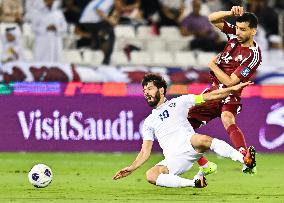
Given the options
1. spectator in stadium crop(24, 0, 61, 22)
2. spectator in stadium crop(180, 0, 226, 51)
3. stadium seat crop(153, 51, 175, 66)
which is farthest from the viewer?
spectator in stadium crop(180, 0, 226, 51)

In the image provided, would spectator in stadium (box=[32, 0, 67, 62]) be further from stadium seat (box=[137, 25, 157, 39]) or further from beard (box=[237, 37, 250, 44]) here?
beard (box=[237, 37, 250, 44])

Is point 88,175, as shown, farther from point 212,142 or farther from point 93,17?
point 93,17

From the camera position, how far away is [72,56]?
20344mm

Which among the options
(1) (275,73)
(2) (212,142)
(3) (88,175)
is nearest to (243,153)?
(2) (212,142)

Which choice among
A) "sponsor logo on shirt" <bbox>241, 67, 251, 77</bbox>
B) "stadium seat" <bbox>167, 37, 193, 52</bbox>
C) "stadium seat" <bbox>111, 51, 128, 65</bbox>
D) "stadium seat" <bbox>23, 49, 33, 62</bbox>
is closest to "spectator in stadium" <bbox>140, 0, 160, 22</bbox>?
"stadium seat" <bbox>167, 37, 193, 52</bbox>

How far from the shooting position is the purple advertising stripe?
1738 centimetres

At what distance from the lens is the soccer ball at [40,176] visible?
1162 cm

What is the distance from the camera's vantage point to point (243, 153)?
38.8 ft

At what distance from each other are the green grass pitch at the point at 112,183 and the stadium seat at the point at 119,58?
127 inches

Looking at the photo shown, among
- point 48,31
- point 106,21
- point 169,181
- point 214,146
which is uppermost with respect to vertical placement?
point 106,21

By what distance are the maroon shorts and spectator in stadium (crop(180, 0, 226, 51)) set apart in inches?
321

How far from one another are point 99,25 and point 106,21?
165mm

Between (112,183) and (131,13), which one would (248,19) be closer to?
(112,183)

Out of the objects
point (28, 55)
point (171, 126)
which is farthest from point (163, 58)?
point (171, 126)
